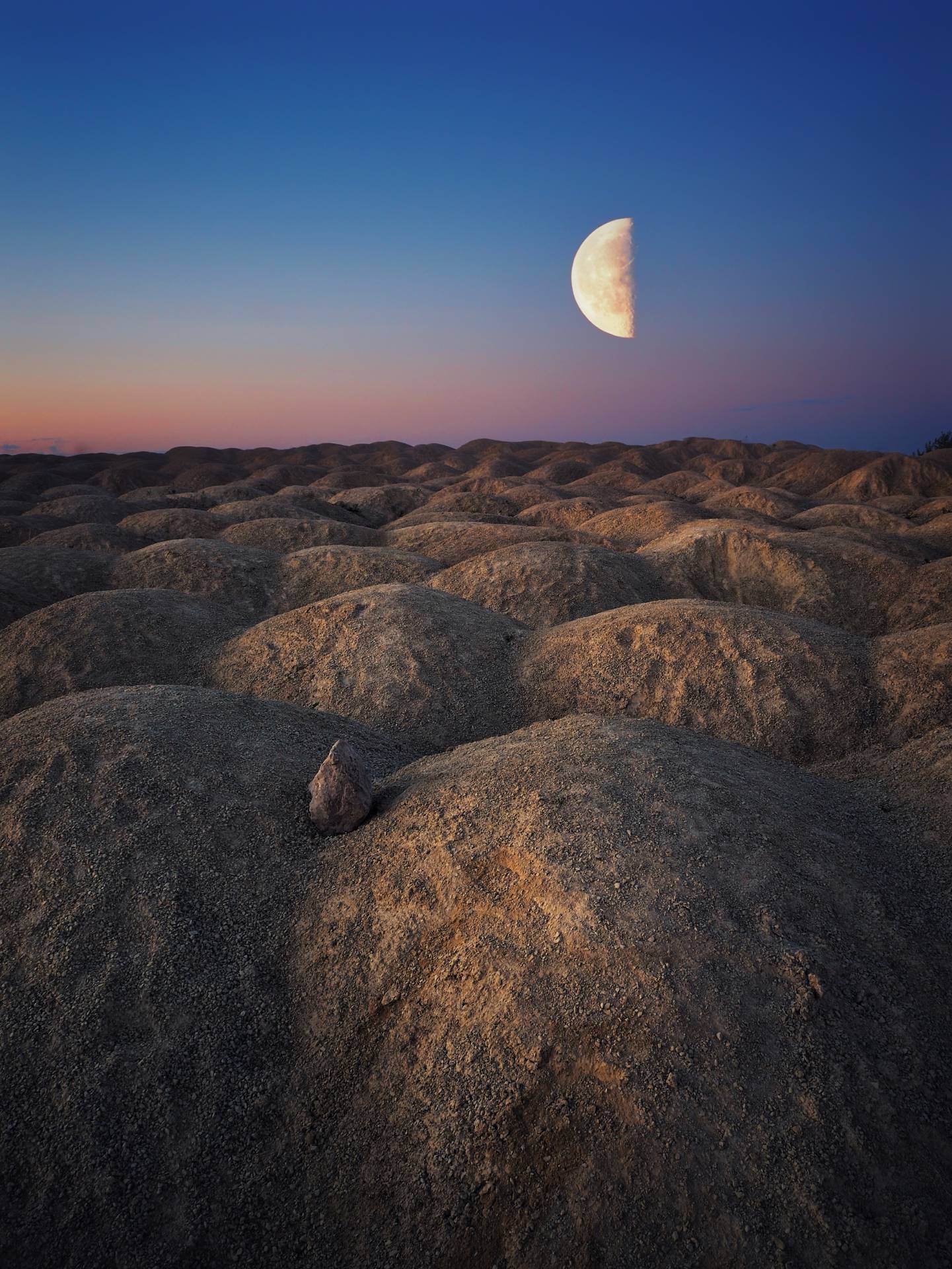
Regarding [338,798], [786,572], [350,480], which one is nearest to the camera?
[338,798]

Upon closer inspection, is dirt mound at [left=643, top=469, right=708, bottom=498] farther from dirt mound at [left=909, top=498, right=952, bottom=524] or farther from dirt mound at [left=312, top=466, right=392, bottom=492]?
dirt mound at [left=312, top=466, right=392, bottom=492]

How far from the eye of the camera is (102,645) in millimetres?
18750

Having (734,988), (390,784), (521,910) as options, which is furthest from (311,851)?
(734,988)

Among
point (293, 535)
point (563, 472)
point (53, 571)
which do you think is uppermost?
point (53, 571)

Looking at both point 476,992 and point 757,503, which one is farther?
point 757,503

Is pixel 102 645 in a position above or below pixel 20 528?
below

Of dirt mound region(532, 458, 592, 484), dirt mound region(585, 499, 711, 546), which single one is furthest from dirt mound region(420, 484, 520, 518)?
dirt mound region(532, 458, 592, 484)

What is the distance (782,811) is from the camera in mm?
8367

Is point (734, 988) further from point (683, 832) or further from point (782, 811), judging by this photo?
point (782, 811)

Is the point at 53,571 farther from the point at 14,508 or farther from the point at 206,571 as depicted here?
the point at 14,508

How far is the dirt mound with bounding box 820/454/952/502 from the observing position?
61906 mm

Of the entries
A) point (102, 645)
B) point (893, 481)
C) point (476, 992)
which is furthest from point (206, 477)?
point (476, 992)

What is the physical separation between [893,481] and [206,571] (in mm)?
64288

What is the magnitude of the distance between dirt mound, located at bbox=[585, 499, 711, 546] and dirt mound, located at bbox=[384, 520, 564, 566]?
18.4 feet
